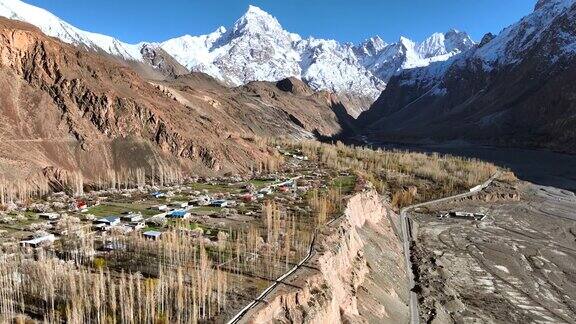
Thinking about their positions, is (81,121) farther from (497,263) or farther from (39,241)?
(497,263)

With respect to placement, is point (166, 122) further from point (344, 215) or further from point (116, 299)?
point (116, 299)

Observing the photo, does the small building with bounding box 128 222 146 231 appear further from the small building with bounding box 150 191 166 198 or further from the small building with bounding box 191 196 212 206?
the small building with bounding box 150 191 166 198

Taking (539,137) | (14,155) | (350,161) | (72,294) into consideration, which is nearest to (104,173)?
(14,155)

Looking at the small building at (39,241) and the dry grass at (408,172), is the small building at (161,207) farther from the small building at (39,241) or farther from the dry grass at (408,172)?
the dry grass at (408,172)

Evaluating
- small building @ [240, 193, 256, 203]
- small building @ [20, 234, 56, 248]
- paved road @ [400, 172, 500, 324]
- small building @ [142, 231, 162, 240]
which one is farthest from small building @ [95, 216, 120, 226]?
paved road @ [400, 172, 500, 324]

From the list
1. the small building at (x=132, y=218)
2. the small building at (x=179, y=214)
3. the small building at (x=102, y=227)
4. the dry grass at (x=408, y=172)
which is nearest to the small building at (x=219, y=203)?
the small building at (x=179, y=214)

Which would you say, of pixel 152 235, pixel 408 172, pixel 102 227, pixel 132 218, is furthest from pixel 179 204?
pixel 408 172

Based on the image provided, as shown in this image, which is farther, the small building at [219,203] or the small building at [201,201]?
the small building at [201,201]
